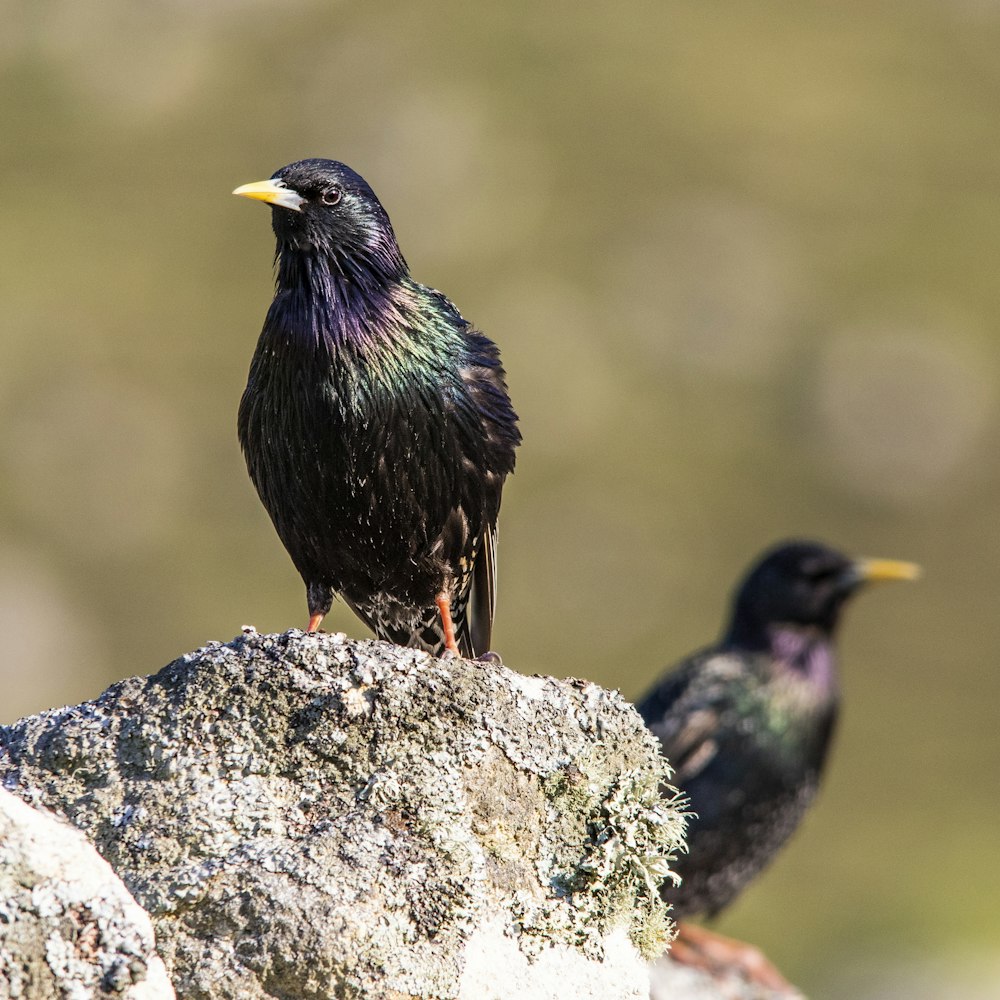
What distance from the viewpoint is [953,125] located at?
63.4m

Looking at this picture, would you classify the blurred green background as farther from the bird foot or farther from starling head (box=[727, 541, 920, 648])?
the bird foot

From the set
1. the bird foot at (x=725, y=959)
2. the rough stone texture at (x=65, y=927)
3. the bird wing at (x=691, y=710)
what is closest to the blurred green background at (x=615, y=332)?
the bird wing at (x=691, y=710)

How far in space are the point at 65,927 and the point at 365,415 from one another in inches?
105

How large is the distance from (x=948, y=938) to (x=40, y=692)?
64.9ft

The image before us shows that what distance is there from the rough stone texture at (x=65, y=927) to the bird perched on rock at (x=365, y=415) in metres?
2.41

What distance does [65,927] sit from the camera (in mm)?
3885

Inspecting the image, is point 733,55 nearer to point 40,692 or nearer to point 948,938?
point 40,692

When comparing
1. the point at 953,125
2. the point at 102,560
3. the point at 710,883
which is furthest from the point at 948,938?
the point at 953,125

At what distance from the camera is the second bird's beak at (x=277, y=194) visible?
21.2 ft

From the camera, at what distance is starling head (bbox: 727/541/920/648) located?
12680mm

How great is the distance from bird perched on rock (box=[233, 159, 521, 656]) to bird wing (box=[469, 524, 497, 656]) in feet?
0.61

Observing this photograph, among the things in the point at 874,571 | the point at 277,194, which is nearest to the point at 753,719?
the point at 874,571

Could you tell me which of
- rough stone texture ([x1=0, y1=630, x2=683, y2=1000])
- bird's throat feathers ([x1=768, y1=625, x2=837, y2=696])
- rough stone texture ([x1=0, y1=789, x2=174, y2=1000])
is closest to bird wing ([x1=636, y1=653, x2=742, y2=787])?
bird's throat feathers ([x1=768, y1=625, x2=837, y2=696])

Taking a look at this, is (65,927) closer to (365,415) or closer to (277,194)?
(365,415)
